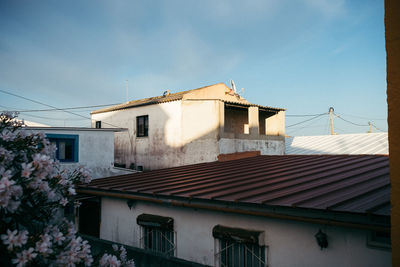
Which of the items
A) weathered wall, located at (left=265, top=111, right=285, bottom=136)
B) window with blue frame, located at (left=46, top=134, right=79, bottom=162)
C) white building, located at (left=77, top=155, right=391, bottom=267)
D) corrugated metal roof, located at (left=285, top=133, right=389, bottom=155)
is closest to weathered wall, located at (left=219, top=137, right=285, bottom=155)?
weathered wall, located at (left=265, top=111, right=285, bottom=136)

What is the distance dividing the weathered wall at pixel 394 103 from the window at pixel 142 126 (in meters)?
20.8

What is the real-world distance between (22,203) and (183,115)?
17.2 m

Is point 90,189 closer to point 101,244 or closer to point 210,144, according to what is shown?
point 101,244

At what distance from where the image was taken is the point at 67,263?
3.49 metres

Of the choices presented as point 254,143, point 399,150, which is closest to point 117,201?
point 399,150

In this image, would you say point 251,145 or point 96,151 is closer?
point 96,151

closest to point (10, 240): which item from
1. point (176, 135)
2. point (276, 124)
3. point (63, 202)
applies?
point (63, 202)

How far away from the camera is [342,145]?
2170cm

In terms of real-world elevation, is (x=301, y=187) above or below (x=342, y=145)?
below

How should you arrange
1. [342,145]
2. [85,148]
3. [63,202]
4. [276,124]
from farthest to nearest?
[276,124]
[342,145]
[85,148]
[63,202]

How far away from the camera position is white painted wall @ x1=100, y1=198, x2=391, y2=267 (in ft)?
15.8

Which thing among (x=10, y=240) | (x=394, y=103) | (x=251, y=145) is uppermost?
(x=394, y=103)

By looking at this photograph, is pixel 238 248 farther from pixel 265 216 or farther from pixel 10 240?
pixel 10 240

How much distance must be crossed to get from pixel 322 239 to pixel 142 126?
19.8 meters
